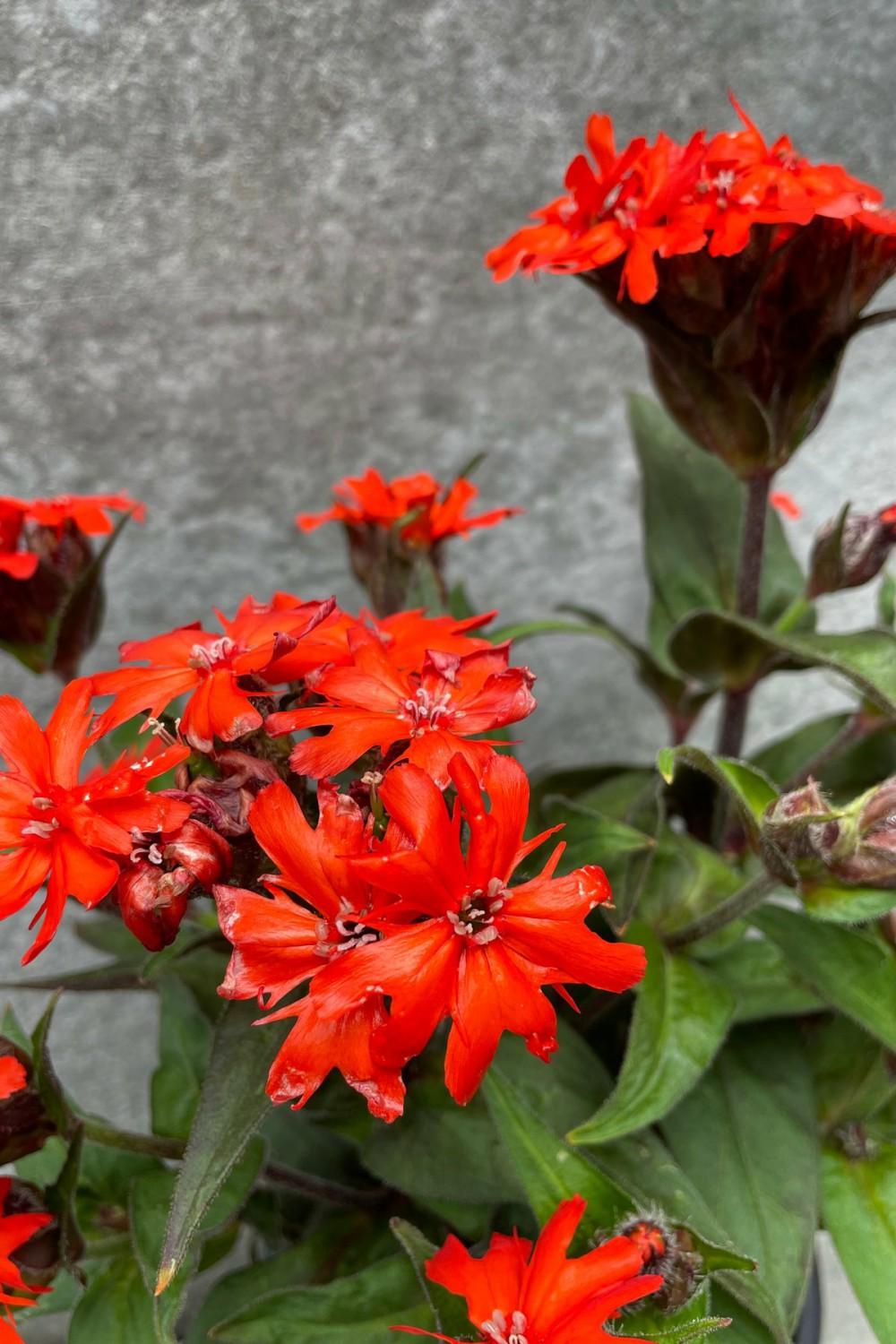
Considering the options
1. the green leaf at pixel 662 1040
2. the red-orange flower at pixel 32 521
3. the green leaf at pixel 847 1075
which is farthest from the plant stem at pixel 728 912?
the red-orange flower at pixel 32 521

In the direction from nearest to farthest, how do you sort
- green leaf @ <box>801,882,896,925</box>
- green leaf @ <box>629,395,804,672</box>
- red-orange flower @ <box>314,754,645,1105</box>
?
red-orange flower @ <box>314,754,645,1105</box> < green leaf @ <box>801,882,896,925</box> < green leaf @ <box>629,395,804,672</box>

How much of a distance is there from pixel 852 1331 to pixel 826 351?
855mm

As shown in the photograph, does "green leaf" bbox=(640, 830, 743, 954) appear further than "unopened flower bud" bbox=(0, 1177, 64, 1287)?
Yes

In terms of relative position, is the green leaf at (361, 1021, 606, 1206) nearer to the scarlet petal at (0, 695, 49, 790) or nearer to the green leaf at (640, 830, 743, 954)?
the green leaf at (640, 830, 743, 954)

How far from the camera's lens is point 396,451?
29.1 inches

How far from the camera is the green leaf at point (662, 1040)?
0.44m

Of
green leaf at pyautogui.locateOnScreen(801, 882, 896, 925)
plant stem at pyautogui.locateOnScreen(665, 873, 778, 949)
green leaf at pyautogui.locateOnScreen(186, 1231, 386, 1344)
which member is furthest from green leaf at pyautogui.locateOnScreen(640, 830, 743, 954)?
green leaf at pyautogui.locateOnScreen(186, 1231, 386, 1344)

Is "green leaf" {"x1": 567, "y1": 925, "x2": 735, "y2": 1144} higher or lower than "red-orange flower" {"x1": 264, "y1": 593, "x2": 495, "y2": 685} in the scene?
lower

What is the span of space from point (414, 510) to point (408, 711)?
0.77ft

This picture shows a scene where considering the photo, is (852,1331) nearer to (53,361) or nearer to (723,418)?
(723,418)

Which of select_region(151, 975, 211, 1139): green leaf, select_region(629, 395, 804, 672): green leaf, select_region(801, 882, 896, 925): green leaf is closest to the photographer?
select_region(801, 882, 896, 925): green leaf

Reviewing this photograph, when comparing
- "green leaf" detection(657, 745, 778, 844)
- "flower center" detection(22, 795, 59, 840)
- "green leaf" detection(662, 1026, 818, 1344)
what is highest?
"flower center" detection(22, 795, 59, 840)

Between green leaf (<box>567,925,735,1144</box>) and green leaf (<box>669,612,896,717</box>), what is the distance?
0.51ft

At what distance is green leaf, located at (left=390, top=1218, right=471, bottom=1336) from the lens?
1.38 ft
